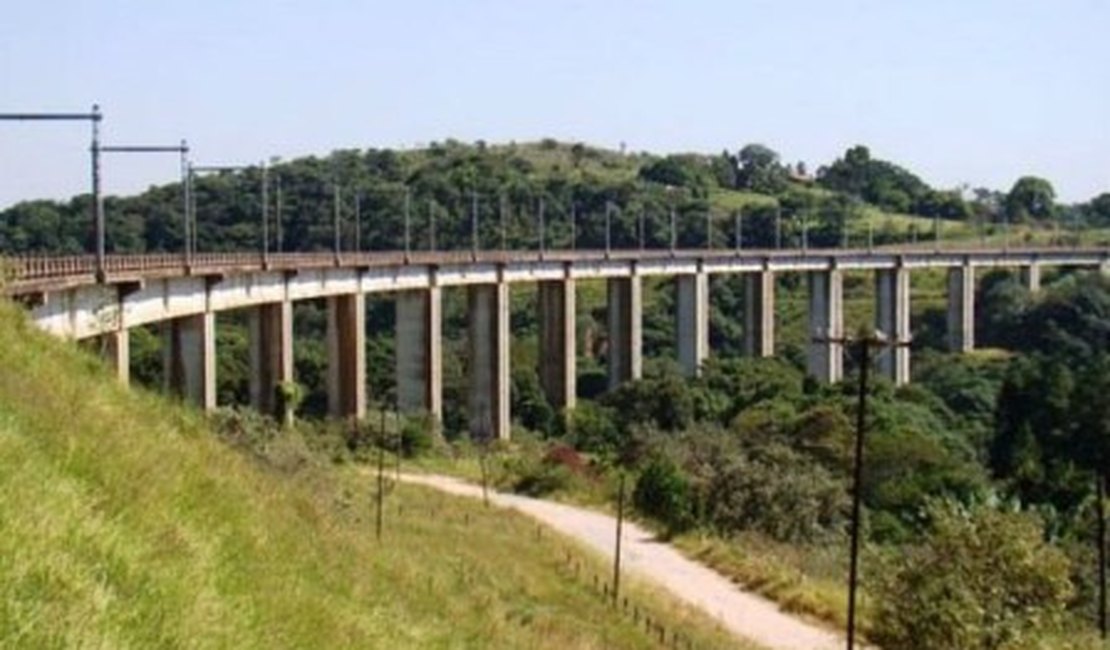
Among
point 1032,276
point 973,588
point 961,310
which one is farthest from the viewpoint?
point 1032,276

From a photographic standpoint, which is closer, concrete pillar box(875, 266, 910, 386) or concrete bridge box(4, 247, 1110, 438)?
concrete bridge box(4, 247, 1110, 438)

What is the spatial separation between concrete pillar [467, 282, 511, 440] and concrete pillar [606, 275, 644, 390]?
46.5 feet

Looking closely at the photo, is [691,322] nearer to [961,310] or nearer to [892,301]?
[892,301]

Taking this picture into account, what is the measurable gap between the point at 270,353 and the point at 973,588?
120 feet

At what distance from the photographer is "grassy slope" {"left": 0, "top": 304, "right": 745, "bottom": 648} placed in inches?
336

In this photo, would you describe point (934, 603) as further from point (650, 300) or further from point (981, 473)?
point (650, 300)

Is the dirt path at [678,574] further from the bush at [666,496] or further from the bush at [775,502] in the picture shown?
the bush at [775,502]

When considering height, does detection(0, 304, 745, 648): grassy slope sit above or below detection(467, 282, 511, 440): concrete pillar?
above

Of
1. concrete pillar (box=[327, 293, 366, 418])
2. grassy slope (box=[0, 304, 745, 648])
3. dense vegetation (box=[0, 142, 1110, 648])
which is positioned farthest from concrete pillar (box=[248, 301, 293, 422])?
grassy slope (box=[0, 304, 745, 648])

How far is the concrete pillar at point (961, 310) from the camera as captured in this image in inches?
4414

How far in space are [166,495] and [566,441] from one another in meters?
62.3

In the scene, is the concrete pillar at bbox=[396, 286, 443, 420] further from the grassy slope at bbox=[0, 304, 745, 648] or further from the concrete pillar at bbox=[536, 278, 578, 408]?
the grassy slope at bbox=[0, 304, 745, 648]

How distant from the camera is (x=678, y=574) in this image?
4178 cm

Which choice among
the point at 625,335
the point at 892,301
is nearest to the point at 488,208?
the point at 892,301
